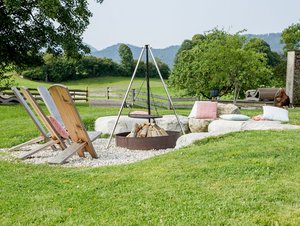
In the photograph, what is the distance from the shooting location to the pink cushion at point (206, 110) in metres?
13.0

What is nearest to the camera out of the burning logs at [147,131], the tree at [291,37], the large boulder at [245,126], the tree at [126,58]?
the large boulder at [245,126]

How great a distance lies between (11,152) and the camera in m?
9.41

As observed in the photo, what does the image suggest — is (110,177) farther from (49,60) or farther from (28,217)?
(49,60)

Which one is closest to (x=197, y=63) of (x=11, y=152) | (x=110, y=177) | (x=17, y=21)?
(x=17, y=21)

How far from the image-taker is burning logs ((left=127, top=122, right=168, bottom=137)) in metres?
10.5

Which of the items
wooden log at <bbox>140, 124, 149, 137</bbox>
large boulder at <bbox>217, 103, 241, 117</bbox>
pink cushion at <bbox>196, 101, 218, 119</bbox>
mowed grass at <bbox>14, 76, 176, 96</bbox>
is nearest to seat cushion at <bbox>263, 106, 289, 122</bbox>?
large boulder at <bbox>217, 103, 241, 117</bbox>

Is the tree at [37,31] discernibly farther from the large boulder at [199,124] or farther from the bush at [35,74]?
the bush at [35,74]

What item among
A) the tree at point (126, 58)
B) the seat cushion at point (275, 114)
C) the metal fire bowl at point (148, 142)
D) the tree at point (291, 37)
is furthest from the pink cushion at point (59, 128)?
the tree at point (126, 58)

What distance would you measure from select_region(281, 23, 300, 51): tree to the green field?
146 feet

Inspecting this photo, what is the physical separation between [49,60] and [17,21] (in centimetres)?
2856

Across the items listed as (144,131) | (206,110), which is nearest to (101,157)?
(144,131)

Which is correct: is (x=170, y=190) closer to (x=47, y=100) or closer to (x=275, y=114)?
(x=47, y=100)

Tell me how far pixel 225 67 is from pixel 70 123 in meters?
23.3

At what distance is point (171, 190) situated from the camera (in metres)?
5.08
